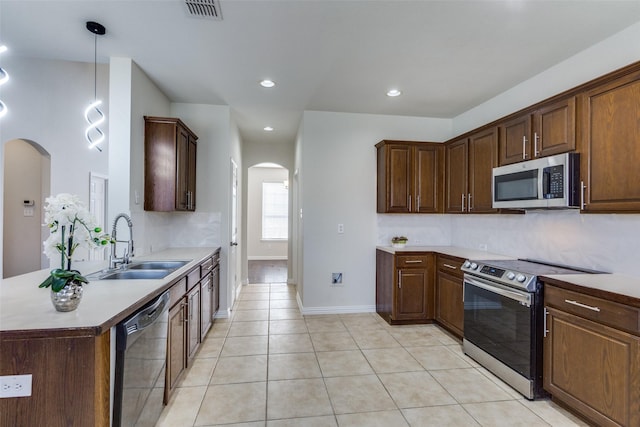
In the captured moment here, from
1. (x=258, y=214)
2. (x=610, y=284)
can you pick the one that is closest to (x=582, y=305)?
(x=610, y=284)

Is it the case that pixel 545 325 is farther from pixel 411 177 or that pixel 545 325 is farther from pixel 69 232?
pixel 69 232

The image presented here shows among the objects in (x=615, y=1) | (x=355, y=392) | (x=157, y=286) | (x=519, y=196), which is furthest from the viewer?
(x=519, y=196)

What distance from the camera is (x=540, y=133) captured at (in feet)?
8.59

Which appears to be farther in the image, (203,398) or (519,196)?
(519,196)

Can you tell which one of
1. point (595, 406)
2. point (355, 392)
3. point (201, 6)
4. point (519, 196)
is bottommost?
point (355, 392)

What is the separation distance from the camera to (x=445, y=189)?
405 cm

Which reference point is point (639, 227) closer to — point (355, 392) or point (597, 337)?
point (597, 337)

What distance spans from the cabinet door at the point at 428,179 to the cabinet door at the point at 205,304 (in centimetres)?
263

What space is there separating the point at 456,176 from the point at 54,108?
16.1ft

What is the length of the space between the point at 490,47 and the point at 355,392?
2944 mm

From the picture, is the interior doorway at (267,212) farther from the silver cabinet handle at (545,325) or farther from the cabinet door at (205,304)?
the silver cabinet handle at (545,325)

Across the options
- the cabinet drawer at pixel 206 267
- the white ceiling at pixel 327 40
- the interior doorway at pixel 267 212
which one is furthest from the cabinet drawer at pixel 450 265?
the interior doorway at pixel 267 212

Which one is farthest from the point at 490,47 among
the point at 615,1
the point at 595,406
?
the point at 595,406

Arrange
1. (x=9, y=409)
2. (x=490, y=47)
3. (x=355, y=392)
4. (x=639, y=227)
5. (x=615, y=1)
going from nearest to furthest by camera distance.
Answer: (x=9, y=409), (x=615, y=1), (x=639, y=227), (x=355, y=392), (x=490, y=47)
